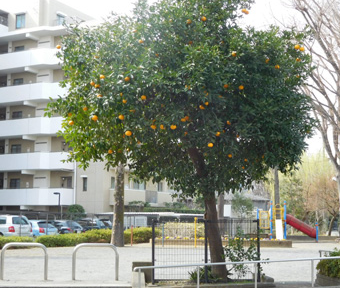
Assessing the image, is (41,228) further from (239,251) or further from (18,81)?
(239,251)

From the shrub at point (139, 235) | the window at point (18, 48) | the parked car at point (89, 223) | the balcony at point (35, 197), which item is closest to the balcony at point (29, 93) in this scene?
the window at point (18, 48)

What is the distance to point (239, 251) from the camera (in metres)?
13.7

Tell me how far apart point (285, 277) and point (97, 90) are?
787 cm

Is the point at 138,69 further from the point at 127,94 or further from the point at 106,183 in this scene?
the point at 106,183

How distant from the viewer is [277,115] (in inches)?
487

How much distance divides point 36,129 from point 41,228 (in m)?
16.0

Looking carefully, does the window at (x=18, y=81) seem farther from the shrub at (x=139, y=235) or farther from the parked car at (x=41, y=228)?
the shrub at (x=139, y=235)

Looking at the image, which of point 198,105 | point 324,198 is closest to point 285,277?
point 198,105

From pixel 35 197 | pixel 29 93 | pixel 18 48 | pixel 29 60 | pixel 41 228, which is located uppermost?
pixel 18 48

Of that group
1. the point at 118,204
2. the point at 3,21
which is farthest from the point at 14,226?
the point at 3,21

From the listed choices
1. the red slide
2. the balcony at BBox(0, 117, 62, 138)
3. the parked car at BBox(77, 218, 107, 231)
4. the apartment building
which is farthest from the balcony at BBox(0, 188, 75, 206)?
the red slide

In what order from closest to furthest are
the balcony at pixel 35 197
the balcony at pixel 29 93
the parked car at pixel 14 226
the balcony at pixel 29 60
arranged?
the parked car at pixel 14 226 < the balcony at pixel 35 197 < the balcony at pixel 29 93 < the balcony at pixel 29 60

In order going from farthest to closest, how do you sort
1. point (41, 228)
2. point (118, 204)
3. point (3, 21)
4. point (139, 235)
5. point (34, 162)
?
point (3, 21), point (34, 162), point (41, 228), point (139, 235), point (118, 204)

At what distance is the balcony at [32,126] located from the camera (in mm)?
51000
